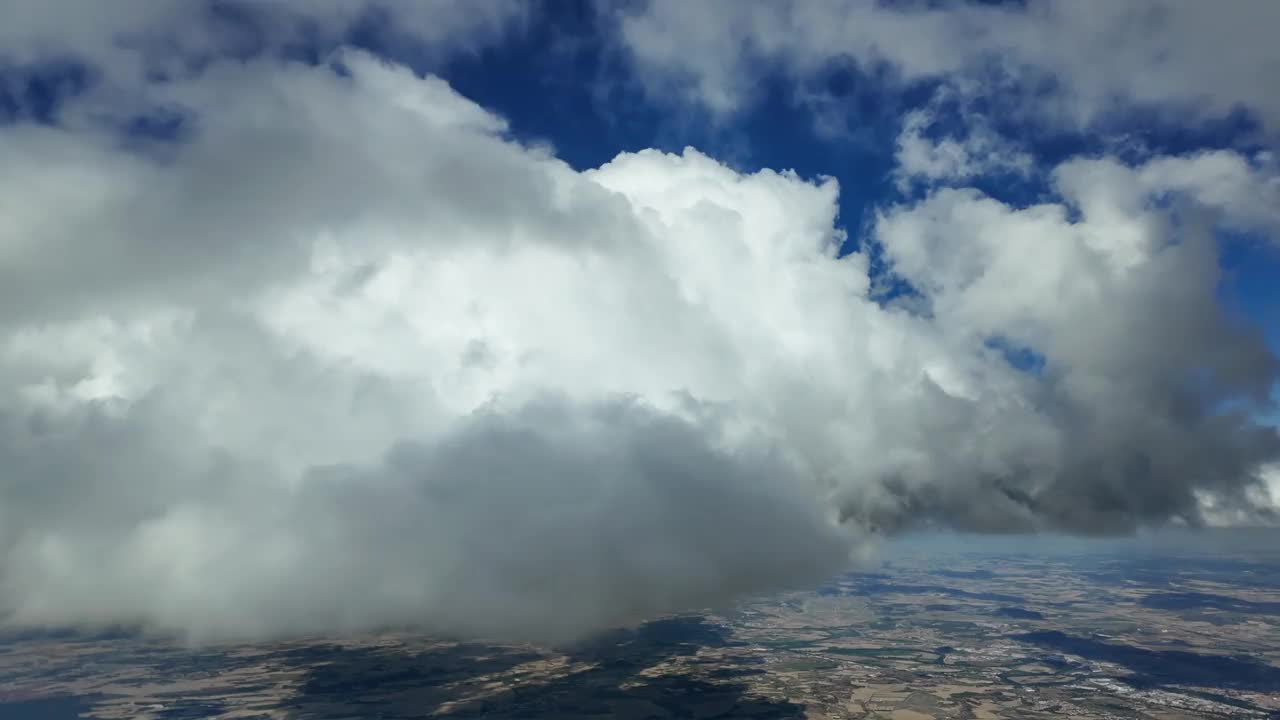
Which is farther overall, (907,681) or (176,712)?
(907,681)

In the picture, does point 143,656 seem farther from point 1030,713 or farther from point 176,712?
point 1030,713

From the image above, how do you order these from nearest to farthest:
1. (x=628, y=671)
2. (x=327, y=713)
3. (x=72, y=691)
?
1. (x=327, y=713)
2. (x=72, y=691)
3. (x=628, y=671)

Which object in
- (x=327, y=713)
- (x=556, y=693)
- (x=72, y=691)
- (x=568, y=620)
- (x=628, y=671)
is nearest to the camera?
(x=327, y=713)

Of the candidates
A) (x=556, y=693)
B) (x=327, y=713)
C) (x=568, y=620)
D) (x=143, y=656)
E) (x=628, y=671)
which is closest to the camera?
(x=327, y=713)

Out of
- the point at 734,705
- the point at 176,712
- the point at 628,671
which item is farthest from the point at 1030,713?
the point at 176,712

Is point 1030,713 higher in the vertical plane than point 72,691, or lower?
lower

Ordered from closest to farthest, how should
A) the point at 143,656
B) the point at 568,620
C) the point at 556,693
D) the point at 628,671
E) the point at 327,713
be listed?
the point at 327,713 → the point at 556,693 → the point at 628,671 → the point at 143,656 → the point at 568,620

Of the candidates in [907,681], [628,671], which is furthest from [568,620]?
[907,681]

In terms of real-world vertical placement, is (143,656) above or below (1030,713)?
above

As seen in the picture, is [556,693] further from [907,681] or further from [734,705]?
[907,681]
